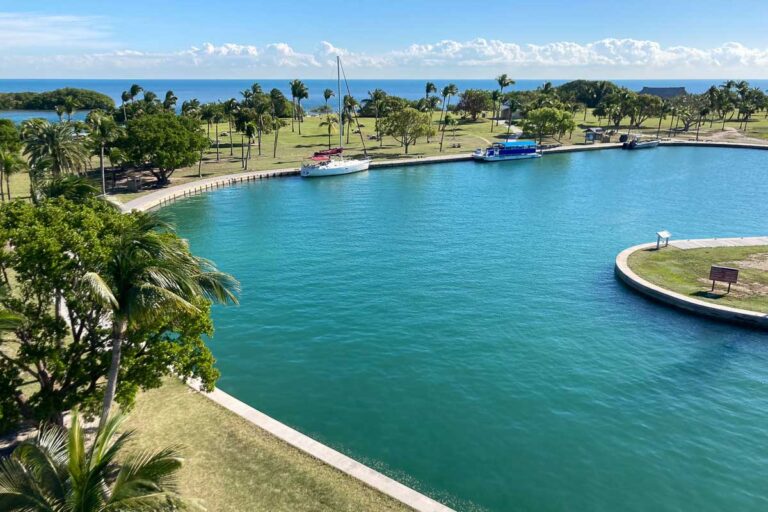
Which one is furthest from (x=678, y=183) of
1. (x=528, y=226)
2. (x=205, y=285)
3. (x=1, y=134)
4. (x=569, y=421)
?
(x=1, y=134)

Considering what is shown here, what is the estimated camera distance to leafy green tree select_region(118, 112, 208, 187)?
7181 centimetres

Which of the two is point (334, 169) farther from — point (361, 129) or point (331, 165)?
point (361, 129)

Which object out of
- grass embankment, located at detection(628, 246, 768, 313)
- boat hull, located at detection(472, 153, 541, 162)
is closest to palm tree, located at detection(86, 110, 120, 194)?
grass embankment, located at detection(628, 246, 768, 313)

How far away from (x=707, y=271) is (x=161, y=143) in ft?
→ 215

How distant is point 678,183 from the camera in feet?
272

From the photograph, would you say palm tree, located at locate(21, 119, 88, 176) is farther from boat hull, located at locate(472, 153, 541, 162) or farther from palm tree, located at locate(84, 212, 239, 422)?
boat hull, located at locate(472, 153, 541, 162)

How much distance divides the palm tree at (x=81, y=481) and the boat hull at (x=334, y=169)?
79392 millimetres

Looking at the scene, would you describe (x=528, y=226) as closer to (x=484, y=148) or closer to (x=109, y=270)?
(x=109, y=270)

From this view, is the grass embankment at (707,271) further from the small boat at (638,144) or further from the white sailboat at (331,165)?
the small boat at (638,144)

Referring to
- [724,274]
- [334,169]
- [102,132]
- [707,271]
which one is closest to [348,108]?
[334,169]

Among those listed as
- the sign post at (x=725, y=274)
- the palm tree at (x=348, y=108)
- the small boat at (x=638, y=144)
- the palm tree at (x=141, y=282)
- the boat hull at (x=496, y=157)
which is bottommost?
the sign post at (x=725, y=274)

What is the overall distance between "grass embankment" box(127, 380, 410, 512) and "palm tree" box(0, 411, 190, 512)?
4133 mm

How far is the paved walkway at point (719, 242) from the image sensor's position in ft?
158

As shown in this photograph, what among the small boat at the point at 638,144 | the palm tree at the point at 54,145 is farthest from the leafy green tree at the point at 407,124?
the palm tree at the point at 54,145
